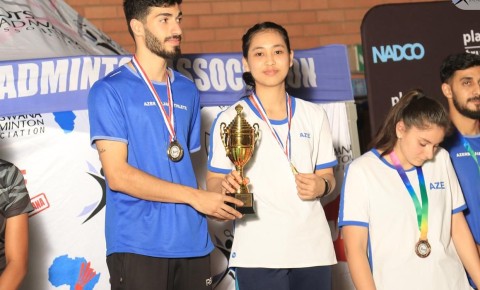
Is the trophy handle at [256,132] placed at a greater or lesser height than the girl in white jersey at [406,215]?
greater

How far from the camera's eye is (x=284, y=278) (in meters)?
→ 3.37

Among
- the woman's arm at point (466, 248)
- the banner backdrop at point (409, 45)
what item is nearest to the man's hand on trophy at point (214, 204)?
the woman's arm at point (466, 248)

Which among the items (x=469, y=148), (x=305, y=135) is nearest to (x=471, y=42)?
(x=469, y=148)

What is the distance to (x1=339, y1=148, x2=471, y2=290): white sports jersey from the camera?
3311 millimetres

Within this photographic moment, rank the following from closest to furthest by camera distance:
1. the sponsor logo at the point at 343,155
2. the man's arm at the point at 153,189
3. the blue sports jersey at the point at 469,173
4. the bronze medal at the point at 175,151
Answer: the man's arm at the point at 153,189 < the bronze medal at the point at 175,151 < the blue sports jersey at the point at 469,173 < the sponsor logo at the point at 343,155

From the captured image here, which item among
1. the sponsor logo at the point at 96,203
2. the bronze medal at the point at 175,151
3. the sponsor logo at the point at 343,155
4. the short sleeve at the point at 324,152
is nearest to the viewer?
the bronze medal at the point at 175,151

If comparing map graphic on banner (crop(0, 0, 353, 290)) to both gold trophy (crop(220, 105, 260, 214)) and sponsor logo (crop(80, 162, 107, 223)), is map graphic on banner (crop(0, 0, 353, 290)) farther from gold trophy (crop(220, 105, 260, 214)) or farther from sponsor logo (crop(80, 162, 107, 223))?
gold trophy (crop(220, 105, 260, 214))

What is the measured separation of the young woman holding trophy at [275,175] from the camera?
336 centimetres

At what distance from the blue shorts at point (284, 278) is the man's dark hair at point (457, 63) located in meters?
1.46

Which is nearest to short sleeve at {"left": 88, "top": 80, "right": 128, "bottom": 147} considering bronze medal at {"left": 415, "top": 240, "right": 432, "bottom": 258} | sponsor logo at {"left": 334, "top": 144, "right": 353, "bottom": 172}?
bronze medal at {"left": 415, "top": 240, "right": 432, "bottom": 258}

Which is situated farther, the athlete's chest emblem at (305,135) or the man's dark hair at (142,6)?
the athlete's chest emblem at (305,135)

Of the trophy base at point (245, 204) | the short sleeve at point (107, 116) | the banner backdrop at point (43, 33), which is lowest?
the trophy base at point (245, 204)

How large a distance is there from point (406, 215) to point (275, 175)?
536mm

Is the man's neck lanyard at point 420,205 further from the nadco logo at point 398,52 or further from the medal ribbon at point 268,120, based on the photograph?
the nadco logo at point 398,52
